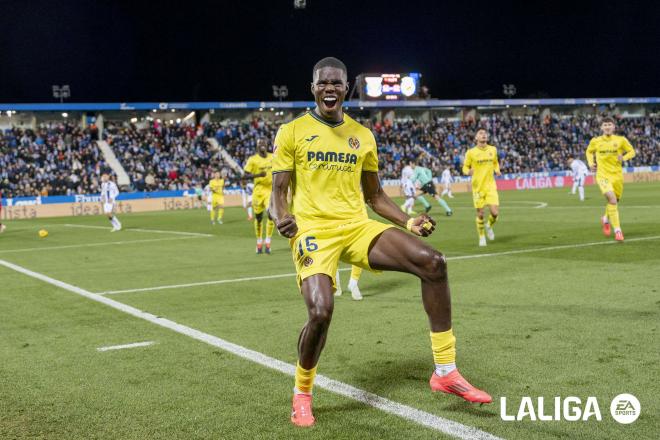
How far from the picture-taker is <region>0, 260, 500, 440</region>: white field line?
4.25 m

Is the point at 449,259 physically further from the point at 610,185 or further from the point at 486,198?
the point at 610,185

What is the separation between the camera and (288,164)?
16.5 feet

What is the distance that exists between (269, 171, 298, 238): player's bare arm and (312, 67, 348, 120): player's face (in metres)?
0.52

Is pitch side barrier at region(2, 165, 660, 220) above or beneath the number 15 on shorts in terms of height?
beneath

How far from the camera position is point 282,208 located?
4902 millimetres

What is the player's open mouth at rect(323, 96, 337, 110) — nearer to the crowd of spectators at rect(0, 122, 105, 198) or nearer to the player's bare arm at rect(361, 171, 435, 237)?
the player's bare arm at rect(361, 171, 435, 237)

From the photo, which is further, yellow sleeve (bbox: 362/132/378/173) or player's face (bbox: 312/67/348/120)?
yellow sleeve (bbox: 362/132/378/173)

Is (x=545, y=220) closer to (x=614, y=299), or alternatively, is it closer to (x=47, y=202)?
(x=614, y=299)

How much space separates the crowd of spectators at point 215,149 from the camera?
4638 centimetres

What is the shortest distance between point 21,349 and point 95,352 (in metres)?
0.84

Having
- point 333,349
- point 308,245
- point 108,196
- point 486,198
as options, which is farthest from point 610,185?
point 108,196

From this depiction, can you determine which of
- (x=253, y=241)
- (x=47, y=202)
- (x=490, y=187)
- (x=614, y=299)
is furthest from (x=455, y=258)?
(x=47, y=202)

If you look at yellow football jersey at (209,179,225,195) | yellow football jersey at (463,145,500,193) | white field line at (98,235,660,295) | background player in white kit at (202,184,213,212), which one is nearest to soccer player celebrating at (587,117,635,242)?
white field line at (98,235,660,295)

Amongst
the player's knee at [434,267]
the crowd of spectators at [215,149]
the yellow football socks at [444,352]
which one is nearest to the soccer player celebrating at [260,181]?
the yellow football socks at [444,352]
